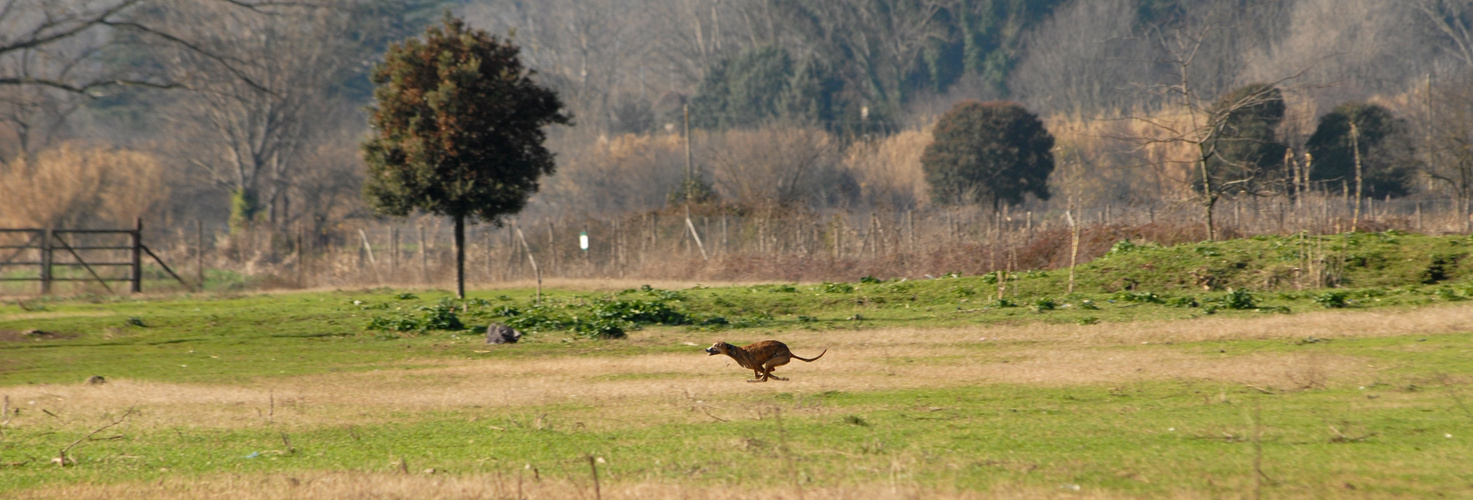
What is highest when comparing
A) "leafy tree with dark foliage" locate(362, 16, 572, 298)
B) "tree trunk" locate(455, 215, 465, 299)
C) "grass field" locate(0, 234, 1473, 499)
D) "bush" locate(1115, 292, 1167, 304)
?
"leafy tree with dark foliage" locate(362, 16, 572, 298)

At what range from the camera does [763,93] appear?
78.9 meters

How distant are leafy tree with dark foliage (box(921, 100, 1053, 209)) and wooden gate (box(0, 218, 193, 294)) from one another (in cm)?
3151

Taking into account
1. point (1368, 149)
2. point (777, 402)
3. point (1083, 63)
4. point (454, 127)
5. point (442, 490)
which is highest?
point (1083, 63)

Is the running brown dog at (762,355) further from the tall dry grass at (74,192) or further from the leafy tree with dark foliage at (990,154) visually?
the tall dry grass at (74,192)

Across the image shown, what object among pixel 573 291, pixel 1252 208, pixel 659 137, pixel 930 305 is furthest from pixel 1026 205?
pixel 930 305

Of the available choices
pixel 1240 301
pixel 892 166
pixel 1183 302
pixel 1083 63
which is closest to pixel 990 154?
pixel 892 166

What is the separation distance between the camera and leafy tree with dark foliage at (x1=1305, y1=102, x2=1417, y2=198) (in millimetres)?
48438

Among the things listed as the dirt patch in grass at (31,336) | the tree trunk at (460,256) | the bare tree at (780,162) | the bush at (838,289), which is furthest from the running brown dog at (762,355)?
the bare tree at (780,162)

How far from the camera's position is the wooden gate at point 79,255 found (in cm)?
3030

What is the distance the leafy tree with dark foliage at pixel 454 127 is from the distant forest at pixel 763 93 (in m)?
32.0

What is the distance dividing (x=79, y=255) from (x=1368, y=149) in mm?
47022

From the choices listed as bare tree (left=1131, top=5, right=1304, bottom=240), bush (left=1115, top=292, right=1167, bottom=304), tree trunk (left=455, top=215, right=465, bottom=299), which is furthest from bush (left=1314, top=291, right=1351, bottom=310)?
tree trunk (left=455, top=215, right=465, bottom=299)

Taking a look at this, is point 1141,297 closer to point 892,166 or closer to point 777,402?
point 777,402

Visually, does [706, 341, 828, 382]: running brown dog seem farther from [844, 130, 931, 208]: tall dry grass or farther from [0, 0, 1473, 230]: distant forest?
[844, 130, 931, 208]: tall dry grass
